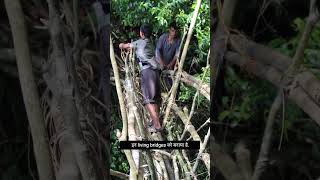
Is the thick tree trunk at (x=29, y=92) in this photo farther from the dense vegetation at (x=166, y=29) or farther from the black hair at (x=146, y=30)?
the black hair at (x=146, y=30)

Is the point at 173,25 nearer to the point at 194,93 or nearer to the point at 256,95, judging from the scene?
the point at 194,93

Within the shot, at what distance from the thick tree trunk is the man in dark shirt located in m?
0.29

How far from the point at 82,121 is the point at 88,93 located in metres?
0.07

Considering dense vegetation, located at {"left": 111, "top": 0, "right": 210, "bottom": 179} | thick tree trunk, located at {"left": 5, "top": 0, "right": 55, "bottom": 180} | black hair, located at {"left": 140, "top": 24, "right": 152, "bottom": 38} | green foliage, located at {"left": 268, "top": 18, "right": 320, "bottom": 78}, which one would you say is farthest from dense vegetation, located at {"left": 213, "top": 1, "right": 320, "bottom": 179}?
thick tree trunk, located at {"left": 5, "top": 0, "right": 55, "bottom": 180}

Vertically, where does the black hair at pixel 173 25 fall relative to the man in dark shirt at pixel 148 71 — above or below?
above

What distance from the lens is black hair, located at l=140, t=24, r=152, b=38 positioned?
116 cm

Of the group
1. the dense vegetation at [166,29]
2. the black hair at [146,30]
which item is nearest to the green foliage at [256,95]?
the dense vegetation at [166,29]

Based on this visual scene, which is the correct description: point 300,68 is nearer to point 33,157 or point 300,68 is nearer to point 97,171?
point 97,171

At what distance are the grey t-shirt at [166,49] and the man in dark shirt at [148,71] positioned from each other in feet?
0.05

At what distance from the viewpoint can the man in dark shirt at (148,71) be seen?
3.81ft

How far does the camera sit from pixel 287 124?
1.21 meters

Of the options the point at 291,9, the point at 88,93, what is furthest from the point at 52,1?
the point at 291,9

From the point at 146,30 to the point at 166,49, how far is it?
62 millimetres

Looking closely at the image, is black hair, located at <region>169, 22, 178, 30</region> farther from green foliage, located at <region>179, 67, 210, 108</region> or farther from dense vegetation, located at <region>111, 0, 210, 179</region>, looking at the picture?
green foliage, located at <region>179, 67, 210, 108</region>
